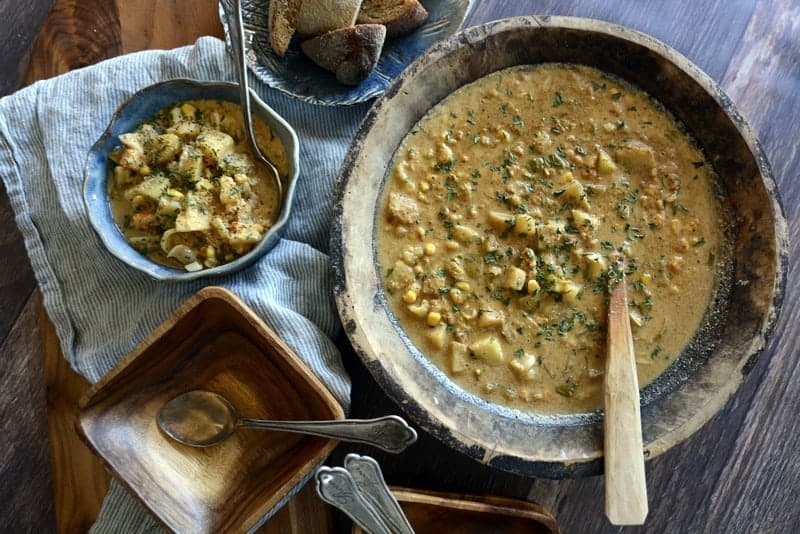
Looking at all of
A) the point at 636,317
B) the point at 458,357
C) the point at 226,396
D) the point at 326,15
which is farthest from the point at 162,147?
the point at 636,317

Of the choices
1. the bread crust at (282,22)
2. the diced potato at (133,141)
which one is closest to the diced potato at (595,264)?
the bread crust at (282,22)

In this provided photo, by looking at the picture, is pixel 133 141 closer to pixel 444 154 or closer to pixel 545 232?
pixel 444 154

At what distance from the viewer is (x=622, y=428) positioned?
2178 mm

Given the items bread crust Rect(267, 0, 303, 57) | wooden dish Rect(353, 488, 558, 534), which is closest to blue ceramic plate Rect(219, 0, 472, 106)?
bread crust Rect(267, 0, 303, 57)

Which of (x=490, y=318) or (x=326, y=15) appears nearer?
(x=490, y=318)

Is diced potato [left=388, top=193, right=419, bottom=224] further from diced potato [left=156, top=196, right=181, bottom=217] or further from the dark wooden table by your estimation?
diced potato [left=156, top=196, right=181, bottom=217]

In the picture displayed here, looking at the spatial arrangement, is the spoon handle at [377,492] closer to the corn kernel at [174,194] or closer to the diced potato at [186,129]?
the corn kernel at [174,194]

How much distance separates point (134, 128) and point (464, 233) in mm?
1213

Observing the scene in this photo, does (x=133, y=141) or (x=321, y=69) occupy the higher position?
(x=321, y=69)

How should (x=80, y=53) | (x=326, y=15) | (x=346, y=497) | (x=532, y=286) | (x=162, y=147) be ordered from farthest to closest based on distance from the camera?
(x=80, y=53)
(x=326, y=15)
(x=162, y=147)
(x=532, y=286)
(x=346, y=497)

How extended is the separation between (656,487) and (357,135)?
166 centimetres

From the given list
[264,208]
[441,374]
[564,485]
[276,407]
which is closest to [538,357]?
[441,374]

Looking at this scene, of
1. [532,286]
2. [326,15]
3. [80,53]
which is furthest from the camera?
[80,53]

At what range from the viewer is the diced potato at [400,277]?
94.7 inches
